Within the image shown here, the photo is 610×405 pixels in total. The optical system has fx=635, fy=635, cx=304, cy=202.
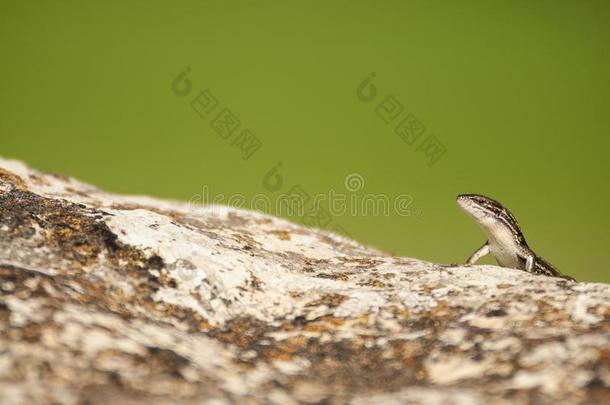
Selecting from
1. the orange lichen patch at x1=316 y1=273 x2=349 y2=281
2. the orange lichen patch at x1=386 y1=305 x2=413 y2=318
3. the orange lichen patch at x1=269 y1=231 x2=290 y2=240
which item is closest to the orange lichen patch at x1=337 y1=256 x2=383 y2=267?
the orange lichen patch at x1=316 y1=273 x2=349 y2=281

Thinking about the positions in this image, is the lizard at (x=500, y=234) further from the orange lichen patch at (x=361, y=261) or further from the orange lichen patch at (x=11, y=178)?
the orange lichen patch at (x=11, y=178)

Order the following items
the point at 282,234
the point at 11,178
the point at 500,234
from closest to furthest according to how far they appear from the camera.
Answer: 1. the point at 11,178
2. the point at 282,234
3. the point at 500,234

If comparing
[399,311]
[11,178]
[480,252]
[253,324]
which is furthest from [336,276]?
[480,252]

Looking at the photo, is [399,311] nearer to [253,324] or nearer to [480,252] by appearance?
[253,324]

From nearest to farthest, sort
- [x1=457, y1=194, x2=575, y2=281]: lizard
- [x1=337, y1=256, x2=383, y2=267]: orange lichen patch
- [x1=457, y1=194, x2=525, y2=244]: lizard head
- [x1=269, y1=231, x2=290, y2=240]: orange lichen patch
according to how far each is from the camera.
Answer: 1. [x1=337, y1=256, x2=383, y2=267]: orange lichen patch
2. [x1=269, y1=231, x2=290, y2=240]: orange lichen patch
3. [x1=457, y1=194, x2=575, y2=281]: lizard
4. [x1=457, y1=194, x2=525, y2=244]: lizard head

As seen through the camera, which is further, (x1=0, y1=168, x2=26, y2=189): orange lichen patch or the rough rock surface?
(x1=0, y1=168, x2=26, y2=189): orange lichen patch

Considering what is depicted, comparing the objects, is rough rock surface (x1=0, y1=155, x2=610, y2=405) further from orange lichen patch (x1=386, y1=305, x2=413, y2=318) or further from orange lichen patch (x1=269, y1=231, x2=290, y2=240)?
orange lichen patch (x1=269, y1=231, x2=290, y2=240)

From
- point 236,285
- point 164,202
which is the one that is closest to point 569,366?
point 236,285

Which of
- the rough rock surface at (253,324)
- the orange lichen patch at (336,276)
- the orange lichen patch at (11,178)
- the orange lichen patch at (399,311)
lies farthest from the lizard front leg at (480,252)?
the orange lichen patch at (11,178)
